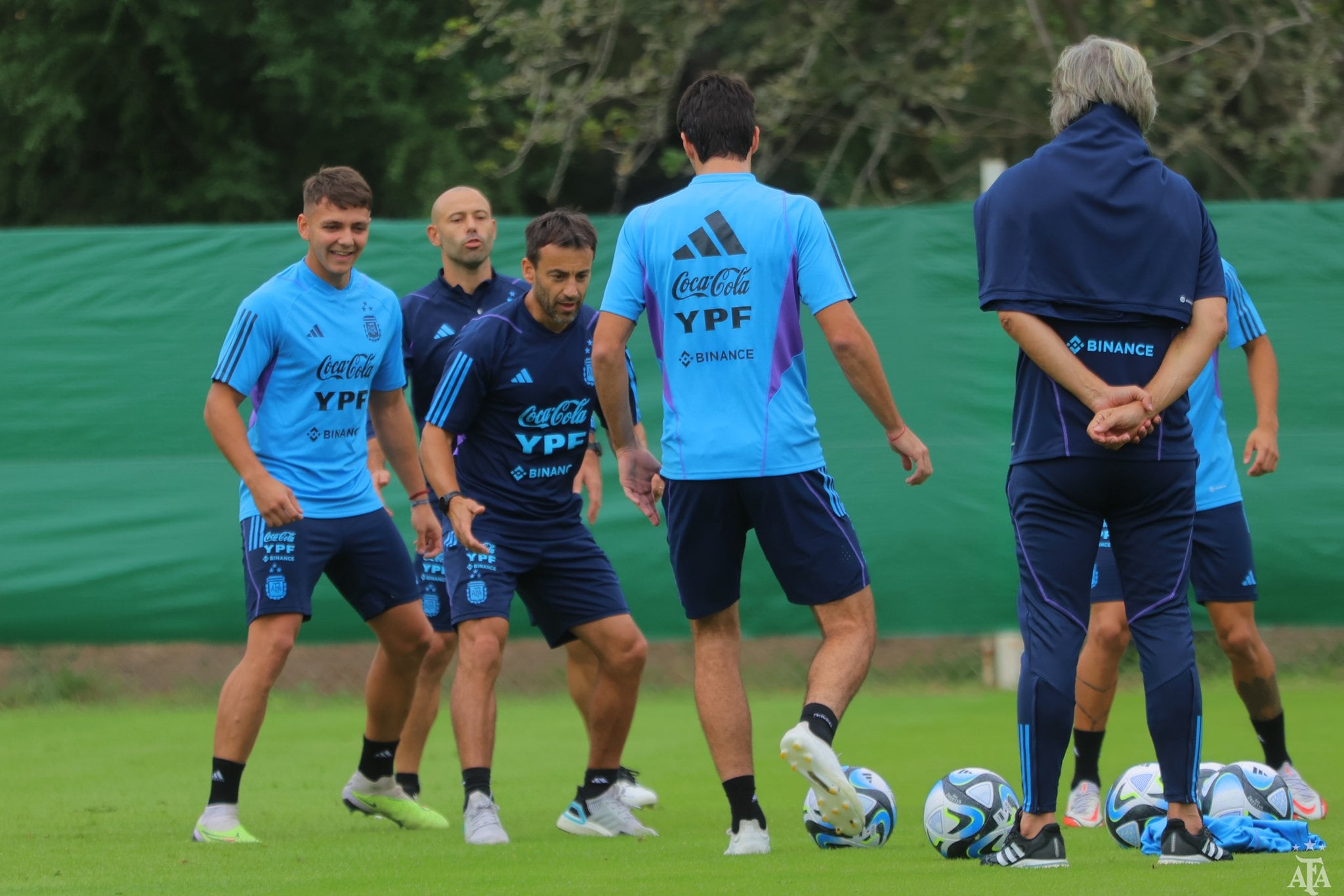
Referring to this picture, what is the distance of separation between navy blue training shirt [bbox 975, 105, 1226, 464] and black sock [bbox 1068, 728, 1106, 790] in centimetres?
175

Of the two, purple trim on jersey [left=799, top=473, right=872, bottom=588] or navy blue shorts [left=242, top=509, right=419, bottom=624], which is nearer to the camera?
purple trim on jersey [left=799, top=473, right=872, bottom=588]

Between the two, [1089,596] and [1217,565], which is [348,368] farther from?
[1217,565]

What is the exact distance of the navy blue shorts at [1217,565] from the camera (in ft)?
18.4

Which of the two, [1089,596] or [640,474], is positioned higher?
[640,474]

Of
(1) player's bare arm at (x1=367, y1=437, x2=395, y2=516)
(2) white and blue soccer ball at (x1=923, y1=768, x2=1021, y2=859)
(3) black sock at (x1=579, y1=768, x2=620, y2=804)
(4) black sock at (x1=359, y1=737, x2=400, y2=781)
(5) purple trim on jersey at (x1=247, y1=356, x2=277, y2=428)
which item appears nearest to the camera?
(2) white and blue soccer ball at (x1=923, y1=768, x2=1021, y2=859)

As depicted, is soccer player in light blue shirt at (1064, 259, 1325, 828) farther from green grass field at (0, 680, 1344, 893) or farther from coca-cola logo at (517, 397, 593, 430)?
coca-cola logo at (517, 397, 593, 430)

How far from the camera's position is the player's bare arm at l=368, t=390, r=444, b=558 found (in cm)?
582

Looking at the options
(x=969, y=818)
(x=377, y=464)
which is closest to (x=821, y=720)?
(x=969, y=818)

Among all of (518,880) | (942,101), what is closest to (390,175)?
(942,101)

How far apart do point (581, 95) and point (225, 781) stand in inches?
262

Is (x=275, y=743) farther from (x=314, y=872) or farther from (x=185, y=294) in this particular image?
(x=314, y=872)

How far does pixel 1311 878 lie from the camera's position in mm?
3699

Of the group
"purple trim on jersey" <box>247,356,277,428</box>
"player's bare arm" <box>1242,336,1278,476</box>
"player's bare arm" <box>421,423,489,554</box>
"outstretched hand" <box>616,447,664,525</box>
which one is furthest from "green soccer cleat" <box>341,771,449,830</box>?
"player's bare arm" <box>1242,336,1278,476</box>

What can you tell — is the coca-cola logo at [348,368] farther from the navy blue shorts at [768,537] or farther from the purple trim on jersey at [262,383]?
the navy blue shorts at [768,537]
